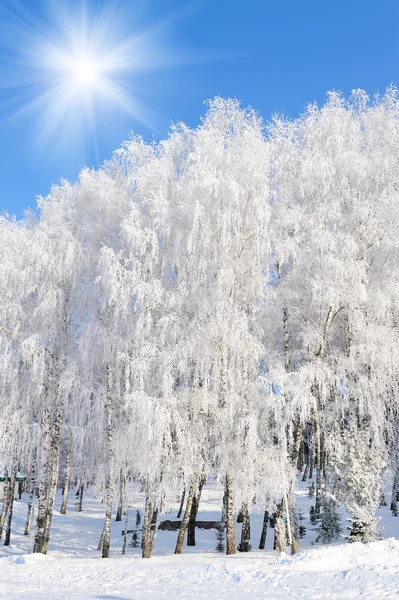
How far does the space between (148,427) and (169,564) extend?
3440 mm

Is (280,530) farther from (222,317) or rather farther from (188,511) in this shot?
(222,317)

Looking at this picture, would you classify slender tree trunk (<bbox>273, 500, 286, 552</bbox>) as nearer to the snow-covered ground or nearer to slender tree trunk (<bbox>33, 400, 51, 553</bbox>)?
the snow-covered ground

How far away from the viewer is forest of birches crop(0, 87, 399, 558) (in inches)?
531

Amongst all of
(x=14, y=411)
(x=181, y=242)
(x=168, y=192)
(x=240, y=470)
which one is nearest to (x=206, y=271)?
(x=181, y=242)

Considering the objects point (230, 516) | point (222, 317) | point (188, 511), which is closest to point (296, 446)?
point (230, 516)

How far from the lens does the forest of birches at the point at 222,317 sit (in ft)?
44.3

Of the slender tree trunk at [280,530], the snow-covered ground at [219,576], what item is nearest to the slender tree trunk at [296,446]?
the slender tree trunk at [280,530]

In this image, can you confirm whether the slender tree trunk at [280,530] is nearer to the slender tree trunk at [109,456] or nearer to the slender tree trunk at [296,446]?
the slender tree trunk at [296,446]

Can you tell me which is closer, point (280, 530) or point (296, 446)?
point (280, 530)

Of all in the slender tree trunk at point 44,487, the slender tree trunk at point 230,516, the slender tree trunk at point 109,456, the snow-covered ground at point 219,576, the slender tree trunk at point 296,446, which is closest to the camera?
the snow-covered ground at point 219,576

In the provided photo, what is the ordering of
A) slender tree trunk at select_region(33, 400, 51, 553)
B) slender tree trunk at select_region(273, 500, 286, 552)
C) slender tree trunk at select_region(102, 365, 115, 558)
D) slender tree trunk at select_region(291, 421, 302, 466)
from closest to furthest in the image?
slender tree trunk at select_region(273, 500, 286, 552), slender tree trunk at select_region(291, 421, 302, 466), slender tree trunk at select_region(102, 365, 115, 558), slender tree trunk at select_region(33, 400, 51, 553)

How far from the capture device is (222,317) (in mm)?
14188

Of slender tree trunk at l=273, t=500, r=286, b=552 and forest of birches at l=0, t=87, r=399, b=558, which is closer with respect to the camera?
forest of birches at l=0, t=87, r=399, b=558

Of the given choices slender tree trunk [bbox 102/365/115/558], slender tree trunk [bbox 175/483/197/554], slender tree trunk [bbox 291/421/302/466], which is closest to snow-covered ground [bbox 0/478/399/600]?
slender tree trunk [bbox 175/483/197/554]
